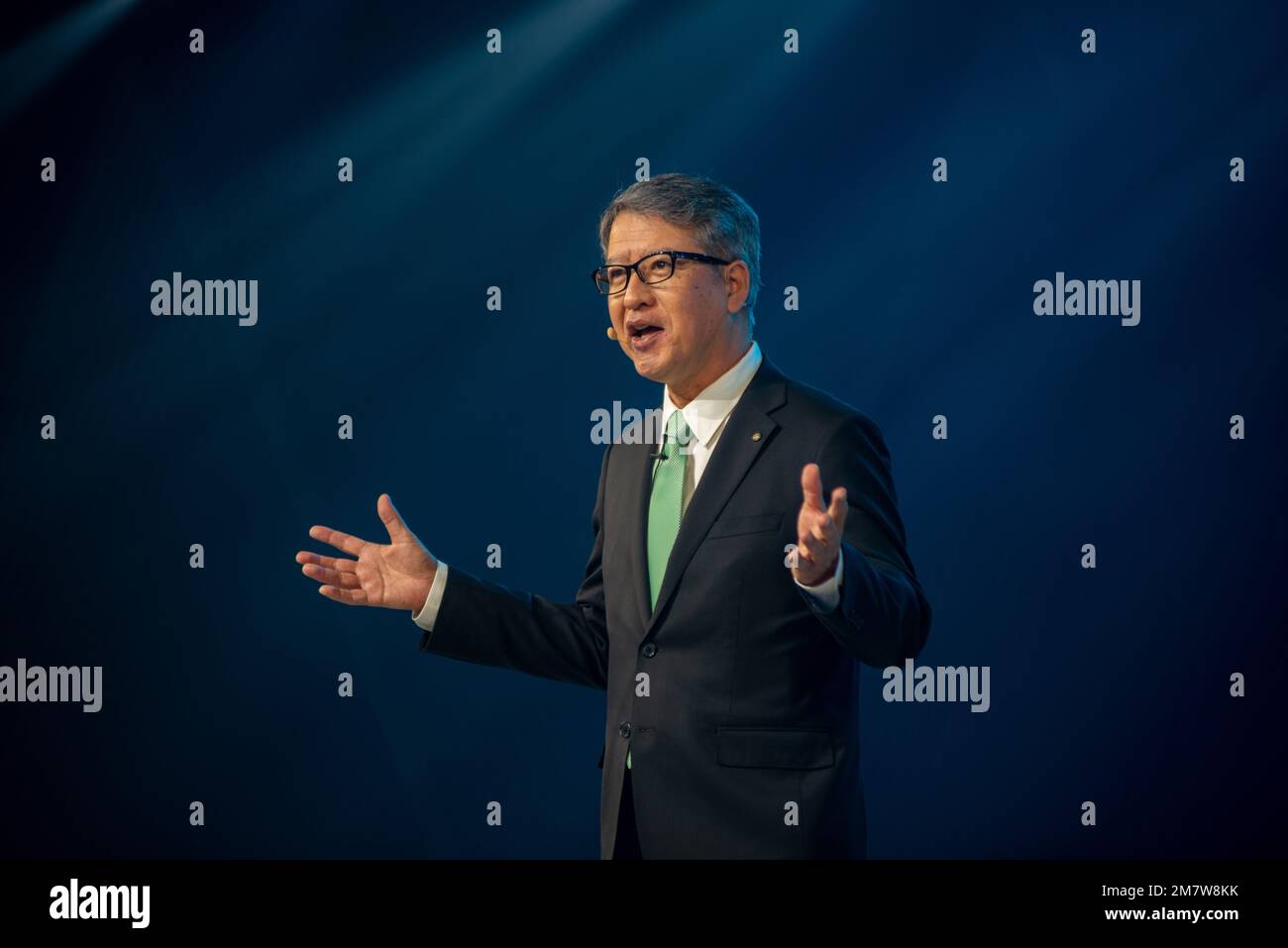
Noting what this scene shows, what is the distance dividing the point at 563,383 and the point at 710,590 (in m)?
2.06

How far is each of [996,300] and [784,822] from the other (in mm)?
2517

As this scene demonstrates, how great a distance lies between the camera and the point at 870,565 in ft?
6.16

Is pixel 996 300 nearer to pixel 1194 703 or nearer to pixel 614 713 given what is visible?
pixel 1194 703

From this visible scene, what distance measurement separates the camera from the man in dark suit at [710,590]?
6.57 ft

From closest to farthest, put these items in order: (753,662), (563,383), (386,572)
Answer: (753,662)
(386,572)
(563,383)

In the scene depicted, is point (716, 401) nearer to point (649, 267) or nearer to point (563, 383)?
point (649, 267)

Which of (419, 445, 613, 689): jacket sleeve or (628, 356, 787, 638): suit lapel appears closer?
(628, 356, 787, 638): suit lapel

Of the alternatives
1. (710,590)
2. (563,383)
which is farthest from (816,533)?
(563,383)

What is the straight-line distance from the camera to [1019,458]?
395 centimetres

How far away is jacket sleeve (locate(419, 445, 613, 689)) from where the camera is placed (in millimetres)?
2251

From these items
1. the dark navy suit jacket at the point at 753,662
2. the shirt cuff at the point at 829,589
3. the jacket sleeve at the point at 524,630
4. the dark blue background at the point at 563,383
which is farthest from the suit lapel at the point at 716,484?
the dark blue background at the point at 563,383

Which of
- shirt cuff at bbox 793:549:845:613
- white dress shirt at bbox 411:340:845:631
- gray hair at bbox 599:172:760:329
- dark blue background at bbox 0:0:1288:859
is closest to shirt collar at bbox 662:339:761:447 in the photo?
white dress shirt at bbox 411:340:845:631

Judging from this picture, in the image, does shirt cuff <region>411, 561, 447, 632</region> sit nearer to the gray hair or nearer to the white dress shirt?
the white dress shirt

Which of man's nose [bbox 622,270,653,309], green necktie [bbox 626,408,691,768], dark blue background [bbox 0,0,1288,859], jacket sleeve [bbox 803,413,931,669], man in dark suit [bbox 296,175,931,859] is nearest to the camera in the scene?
jacket sleeve [bbox 803,413,931,669]
